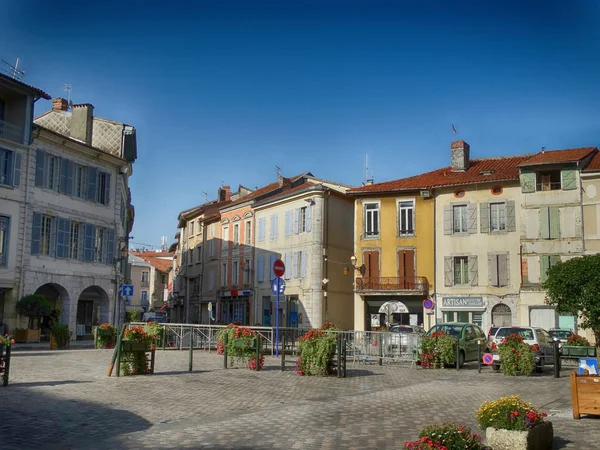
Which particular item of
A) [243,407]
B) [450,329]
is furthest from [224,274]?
[243,407]

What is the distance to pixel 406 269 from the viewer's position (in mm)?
38156

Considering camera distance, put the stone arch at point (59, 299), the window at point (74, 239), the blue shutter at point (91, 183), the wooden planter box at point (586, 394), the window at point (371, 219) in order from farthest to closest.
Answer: the window at point (371, 219)
the blue shutter at point (91, 183)
the window at point (74, 239)
the stone arch at point (59, 299)
the wooden planter box at point (586, 394)

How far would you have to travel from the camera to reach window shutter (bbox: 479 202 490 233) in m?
36.2

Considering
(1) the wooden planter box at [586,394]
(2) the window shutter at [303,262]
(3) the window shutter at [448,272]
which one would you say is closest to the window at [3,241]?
(2) the window shutter at [303,262]

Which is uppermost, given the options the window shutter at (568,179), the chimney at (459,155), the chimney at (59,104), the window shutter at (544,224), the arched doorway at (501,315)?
the chimney at (59,104)

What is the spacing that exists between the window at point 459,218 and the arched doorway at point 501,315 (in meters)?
4.81

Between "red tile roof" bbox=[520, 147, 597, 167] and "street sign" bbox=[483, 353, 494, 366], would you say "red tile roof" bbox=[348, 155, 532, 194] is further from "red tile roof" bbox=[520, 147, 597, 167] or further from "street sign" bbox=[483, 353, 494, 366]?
"street sign" bbox=[483, 353, 494, 366]

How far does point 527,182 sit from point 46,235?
25540mm

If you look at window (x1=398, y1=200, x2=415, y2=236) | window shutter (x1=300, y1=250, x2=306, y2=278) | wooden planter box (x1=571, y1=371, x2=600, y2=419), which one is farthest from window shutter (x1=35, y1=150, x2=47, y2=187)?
wooden planter box (x1=571, y1=371, x2=600, y2=419)

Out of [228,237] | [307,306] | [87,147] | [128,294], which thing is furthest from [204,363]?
[228,237]

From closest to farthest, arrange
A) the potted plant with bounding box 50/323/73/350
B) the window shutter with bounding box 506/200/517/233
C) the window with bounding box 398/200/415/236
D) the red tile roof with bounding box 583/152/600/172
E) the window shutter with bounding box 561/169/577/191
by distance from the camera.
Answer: the potted plant with bounding box 50/323/73/350
the red tile roof with bounding box 583/152/600/172
the window shutter with bounding box 561/169/577/191
the window shutter with bounding box 506/200/517/233
the window with bounding box 398/200/415/236

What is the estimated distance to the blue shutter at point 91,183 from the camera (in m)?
31.9

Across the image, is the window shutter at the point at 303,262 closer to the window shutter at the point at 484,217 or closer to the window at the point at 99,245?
the window shutter at the point at 484,217

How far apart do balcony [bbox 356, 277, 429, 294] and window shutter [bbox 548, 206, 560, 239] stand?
760 centimetres
